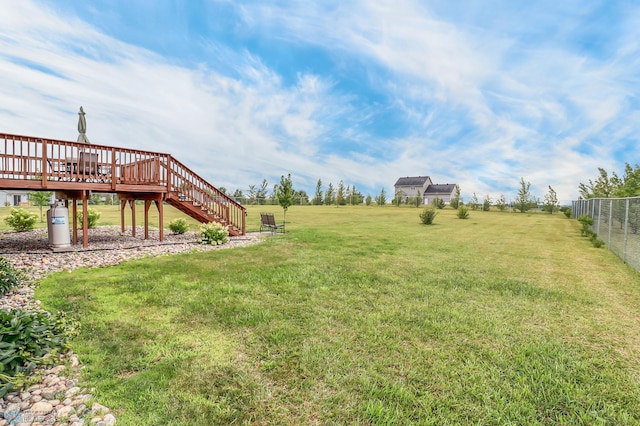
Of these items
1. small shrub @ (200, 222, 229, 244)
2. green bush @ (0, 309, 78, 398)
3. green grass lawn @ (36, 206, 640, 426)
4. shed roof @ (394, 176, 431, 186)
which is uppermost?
shed roof @ (394, 176, 431, 186)

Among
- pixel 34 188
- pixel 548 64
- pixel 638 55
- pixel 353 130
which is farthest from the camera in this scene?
pixel 353 130

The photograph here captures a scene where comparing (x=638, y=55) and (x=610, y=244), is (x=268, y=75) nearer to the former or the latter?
(x=638, y=55)

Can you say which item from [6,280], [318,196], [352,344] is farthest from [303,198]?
[352,344]

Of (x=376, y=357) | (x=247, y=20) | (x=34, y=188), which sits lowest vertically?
(x=376, y=357)

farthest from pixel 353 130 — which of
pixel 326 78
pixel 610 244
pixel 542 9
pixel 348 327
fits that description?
pixel 348 327

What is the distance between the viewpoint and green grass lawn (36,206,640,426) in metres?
2.26

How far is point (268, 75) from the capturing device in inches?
633

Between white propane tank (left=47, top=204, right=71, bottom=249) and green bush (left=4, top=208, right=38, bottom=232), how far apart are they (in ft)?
17.2

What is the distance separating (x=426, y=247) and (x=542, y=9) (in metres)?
8.46

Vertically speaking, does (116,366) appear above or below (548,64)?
below

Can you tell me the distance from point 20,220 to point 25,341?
1250cm

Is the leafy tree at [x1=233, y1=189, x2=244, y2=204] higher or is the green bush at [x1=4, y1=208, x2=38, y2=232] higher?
the leafy tree at [x1=233, y1=189, x2=244, y2=204]

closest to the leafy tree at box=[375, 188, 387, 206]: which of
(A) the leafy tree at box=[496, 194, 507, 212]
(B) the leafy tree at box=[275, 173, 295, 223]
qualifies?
(A) the leafy tree at box=[496, 194, 507, 212]

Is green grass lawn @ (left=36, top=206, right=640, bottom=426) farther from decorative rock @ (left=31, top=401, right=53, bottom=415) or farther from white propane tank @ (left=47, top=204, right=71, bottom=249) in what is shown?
white propane tank @ (left=47, top=204, right=71, bottom=249)
